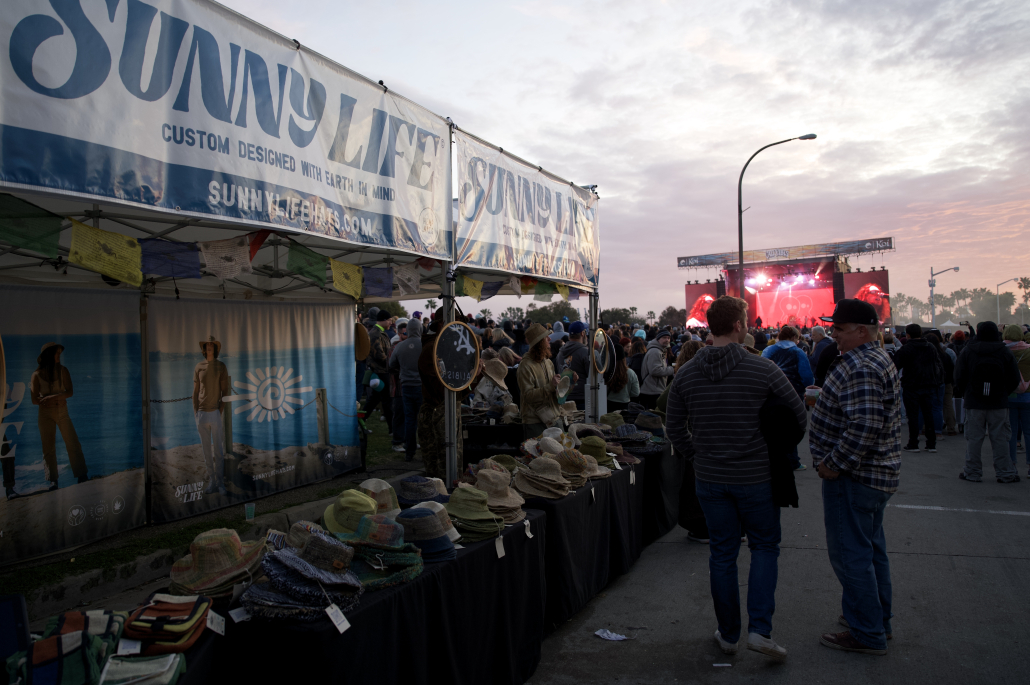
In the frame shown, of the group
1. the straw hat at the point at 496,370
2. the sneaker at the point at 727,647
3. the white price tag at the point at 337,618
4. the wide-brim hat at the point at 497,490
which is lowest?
the sneaker at the point at 727,647

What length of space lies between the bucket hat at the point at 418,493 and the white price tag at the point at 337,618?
1.30 meters

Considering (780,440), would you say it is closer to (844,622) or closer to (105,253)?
(844,622)

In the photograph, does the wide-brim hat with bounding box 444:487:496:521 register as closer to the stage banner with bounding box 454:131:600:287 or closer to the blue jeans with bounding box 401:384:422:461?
the stage banner with bounding box 454:131:600:287

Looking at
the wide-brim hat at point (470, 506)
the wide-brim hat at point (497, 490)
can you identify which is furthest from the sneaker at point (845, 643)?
the wide-brim hat at point (470, 506)

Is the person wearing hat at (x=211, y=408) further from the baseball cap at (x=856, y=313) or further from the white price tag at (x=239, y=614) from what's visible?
the baseball cap at (x=856, y=313)

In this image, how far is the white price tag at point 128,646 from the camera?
82.2 inches

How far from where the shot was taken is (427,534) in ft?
10.2

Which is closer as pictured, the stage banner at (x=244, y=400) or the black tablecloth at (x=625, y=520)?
the black tablecloth at (x=625, y=520)

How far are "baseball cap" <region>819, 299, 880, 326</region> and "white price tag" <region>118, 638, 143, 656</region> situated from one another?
3725mm

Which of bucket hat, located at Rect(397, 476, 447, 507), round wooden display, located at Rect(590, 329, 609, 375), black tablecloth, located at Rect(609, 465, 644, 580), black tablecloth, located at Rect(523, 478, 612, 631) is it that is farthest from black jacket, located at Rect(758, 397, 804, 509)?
round wooden display, located at Rect(590, 329, 609, 375)

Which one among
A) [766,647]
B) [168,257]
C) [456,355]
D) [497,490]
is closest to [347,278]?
[456,355]

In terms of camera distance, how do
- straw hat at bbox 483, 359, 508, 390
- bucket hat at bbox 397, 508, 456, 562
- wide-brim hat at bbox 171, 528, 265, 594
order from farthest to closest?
1. straw hat at bbox 483, 359, 508, 390
2. bucket hat at bbox 397, 508, 456, 562
3. wide-brim hat at bbox 171, 528, 265, 594

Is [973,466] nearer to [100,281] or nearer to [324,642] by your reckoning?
[324,642]

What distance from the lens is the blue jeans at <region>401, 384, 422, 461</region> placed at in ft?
29.8
